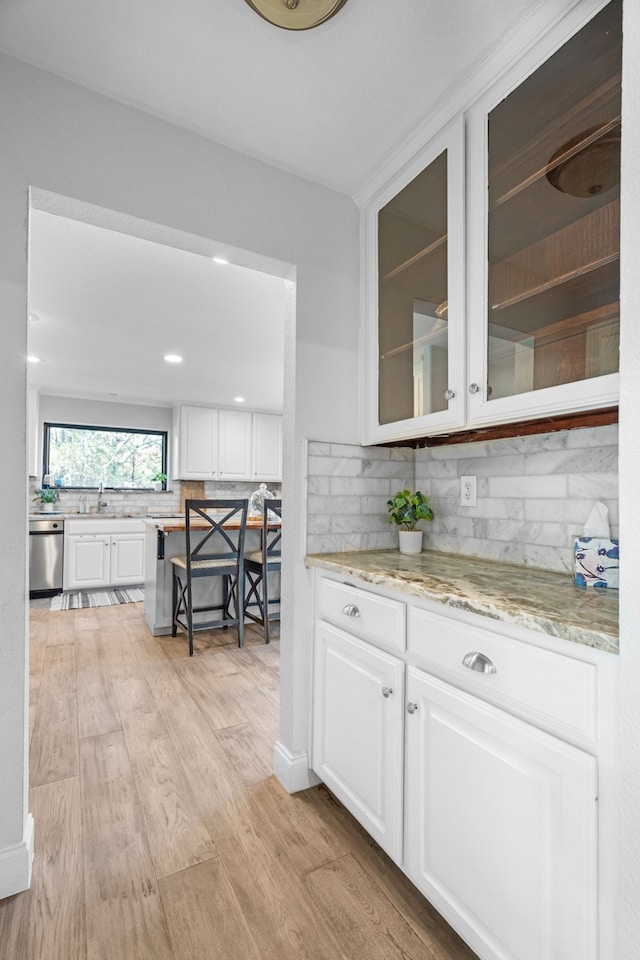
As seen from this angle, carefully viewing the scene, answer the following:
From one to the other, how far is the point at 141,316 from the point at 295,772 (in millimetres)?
2973

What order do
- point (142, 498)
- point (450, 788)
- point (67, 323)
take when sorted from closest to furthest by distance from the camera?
1. point (450, 788)
2. point (67, 323)
3. point (142, 498)

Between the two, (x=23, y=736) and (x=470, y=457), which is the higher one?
(x=470, y=457)

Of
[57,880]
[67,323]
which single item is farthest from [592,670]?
[67,323]

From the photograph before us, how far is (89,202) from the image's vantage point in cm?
→ 147

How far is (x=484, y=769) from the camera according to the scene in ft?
3.37

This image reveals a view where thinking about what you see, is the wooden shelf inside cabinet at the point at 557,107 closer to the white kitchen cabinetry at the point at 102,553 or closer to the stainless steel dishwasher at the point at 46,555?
the white kitchen cabinetry at the point at 102,553

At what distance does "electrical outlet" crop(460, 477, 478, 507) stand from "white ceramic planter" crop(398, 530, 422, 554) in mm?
218

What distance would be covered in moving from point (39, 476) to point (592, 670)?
6.25 metres

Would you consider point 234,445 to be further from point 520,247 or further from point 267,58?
point 520,247

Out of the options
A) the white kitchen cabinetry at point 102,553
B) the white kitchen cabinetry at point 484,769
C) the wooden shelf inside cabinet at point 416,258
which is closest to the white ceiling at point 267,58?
the wooden shelf inside cabinet at point 416,258

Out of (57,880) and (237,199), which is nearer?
(57,880)

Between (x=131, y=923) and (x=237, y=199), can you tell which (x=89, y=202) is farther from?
(x=131, y=923)

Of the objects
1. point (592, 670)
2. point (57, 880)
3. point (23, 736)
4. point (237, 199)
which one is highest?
point (237, 199)

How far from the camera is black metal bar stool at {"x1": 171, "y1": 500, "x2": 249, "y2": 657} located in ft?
11.1
